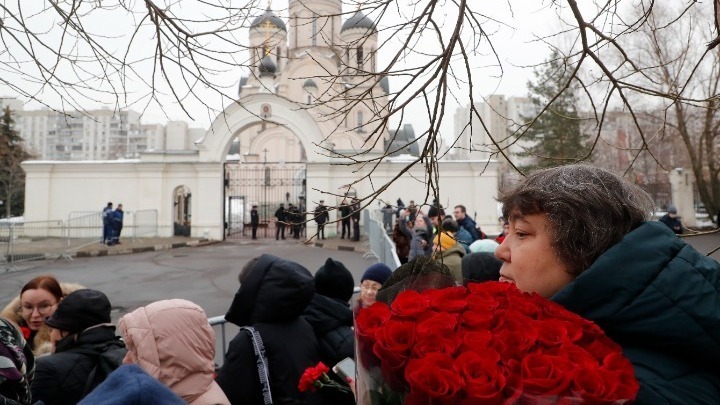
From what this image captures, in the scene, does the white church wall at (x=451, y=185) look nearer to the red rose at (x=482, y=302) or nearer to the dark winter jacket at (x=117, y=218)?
the dark winter jacket at (x=117, y=218)

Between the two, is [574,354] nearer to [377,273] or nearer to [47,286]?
[377,273]

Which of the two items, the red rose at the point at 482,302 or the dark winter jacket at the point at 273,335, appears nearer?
the red rose at the point at 482,302

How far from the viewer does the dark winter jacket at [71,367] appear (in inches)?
88.8

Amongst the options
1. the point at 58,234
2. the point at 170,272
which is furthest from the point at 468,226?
the point at 58,234

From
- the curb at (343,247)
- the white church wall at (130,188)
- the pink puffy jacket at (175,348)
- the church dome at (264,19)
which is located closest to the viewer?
the pink puffy jacket at (175,348)

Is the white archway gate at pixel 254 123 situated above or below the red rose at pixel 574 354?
above

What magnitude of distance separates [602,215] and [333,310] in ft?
6.91

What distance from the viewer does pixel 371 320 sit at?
40.0 inches

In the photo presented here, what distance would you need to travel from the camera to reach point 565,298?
1.08m

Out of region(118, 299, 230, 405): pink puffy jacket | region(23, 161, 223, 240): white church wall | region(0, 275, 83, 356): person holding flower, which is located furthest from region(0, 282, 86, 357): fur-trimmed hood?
region(23, 161, 223, 240): white church wall

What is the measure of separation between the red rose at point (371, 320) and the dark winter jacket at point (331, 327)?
176cm

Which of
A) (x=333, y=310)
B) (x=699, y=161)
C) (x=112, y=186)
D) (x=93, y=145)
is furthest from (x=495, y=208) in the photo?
(x=93, y=145)

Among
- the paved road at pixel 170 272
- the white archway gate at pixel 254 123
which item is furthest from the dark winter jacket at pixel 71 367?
the white archway gate at pixel 254 123

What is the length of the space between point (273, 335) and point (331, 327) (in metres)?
0.48
